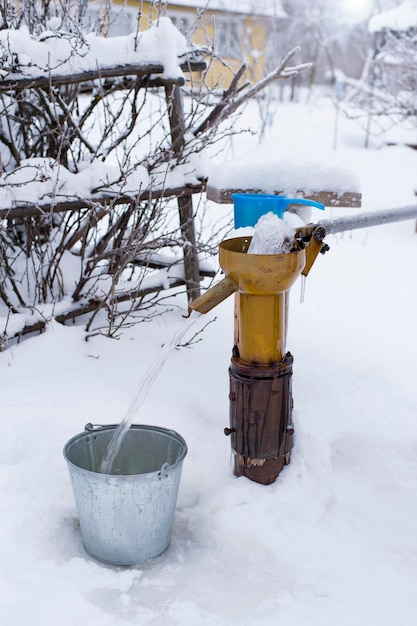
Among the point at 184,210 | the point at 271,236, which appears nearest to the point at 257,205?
the point at 271,236

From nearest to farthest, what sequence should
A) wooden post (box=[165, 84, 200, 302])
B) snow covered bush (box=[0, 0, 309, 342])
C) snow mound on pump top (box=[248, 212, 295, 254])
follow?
snow mound on pump top (box=[248, 212, 295, 254]) < snow covered bush (box=[0, 0, 309, 342]) < wooden post (box=[165, 84, 200, 302])

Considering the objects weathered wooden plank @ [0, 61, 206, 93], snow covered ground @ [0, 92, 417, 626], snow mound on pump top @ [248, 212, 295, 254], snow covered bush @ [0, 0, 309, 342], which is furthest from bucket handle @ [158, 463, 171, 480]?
weathered wooden plank @ [0, 61, 206, 93]

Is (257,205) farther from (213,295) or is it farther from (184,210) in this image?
(184,210)

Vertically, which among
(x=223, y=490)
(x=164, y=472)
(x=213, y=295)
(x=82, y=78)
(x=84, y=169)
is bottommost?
(x=223, y=490)

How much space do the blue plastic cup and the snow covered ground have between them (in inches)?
15.0

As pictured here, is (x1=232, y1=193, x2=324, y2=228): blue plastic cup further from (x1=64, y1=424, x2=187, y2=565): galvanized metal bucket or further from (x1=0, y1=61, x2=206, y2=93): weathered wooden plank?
(x1=0, y1=61, x2=206, y2=93): weathered wooden plank

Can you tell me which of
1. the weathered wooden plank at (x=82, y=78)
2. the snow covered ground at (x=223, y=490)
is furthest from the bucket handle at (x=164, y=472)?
the weathered wooden plank at (x=82, y=78)

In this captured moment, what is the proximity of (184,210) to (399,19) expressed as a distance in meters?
11.3

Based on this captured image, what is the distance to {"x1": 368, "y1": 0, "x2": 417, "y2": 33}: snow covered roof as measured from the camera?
41.7ft

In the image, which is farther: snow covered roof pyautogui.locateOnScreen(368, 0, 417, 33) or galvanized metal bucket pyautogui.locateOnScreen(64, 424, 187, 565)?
snow covered roof pyautogui.locateOnScreen(368, 0, 417, 33)

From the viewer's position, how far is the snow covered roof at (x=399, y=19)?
12719 mm

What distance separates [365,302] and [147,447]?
236 centimetres

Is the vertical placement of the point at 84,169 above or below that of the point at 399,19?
below

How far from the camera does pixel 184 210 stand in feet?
12.7
